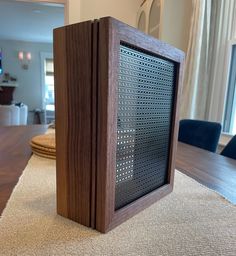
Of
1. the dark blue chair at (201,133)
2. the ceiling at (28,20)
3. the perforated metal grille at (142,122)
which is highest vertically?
the ceiling at (28,20)

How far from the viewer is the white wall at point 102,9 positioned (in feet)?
8.02

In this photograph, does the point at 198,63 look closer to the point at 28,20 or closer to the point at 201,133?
the point at 201,133

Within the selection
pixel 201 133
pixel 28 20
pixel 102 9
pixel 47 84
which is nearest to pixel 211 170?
pixel 201 133

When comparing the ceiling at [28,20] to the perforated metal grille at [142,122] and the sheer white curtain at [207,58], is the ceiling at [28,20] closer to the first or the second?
the sheer white curtain at [207,58]

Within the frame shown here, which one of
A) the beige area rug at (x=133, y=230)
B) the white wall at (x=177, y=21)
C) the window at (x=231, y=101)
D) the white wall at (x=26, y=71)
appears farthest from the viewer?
the white wall at (x=26, y=71)

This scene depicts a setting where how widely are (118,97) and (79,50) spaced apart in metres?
0.09

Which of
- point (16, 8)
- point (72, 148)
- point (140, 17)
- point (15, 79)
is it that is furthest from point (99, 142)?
point (15, 79)

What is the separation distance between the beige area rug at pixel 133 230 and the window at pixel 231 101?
1.61m

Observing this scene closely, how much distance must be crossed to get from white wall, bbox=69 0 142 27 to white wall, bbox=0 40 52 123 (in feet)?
15.4

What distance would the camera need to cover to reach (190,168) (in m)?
0.74

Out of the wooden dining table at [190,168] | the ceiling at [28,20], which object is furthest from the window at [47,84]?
the wooden dining table at [190,168]

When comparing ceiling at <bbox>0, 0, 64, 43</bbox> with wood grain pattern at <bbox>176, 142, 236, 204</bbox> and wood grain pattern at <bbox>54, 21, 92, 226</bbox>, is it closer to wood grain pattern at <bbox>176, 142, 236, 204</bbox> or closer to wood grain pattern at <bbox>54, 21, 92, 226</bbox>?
wood grain pattern at <bbox>176, 142, 236, 204</bbox>

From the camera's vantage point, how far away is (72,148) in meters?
0.39

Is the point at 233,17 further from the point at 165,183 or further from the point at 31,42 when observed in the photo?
the point at 31,42
